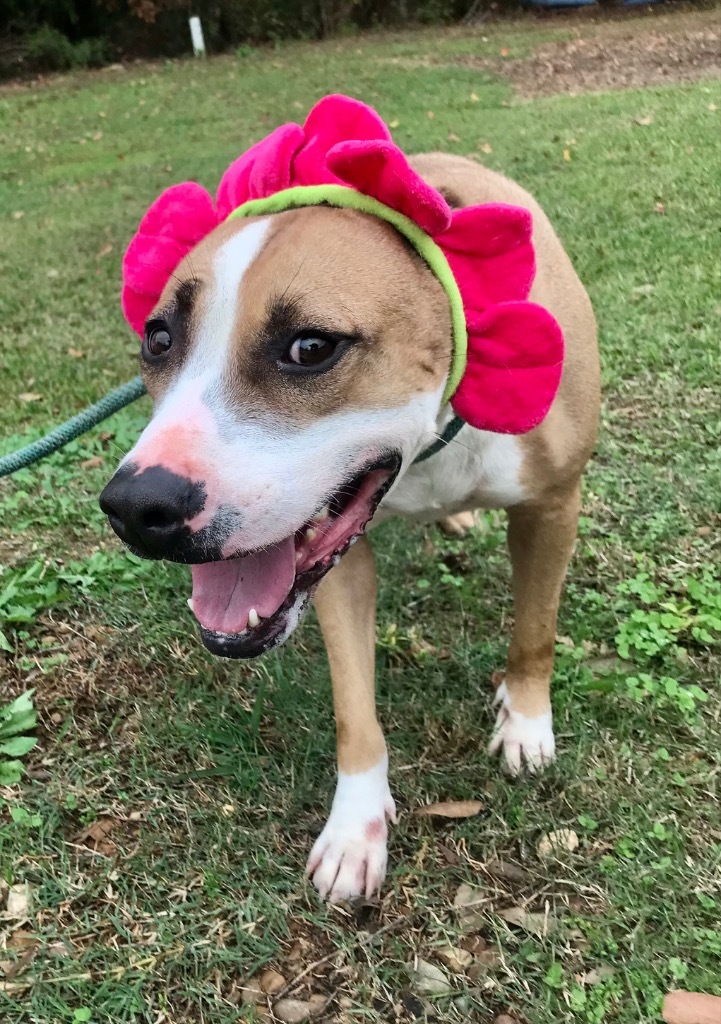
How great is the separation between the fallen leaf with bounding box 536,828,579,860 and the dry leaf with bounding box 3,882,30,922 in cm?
125

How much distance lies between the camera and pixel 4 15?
20.6 m

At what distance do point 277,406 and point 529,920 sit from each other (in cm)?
131

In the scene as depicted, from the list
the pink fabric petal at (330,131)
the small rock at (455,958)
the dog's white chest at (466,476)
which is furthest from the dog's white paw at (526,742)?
the pink fabric petal at (330,131)

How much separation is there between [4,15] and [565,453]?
2344 centimetres

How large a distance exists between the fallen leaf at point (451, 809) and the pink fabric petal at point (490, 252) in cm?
128

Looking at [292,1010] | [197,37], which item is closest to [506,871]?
[292,1010]

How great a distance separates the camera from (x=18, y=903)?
214cm

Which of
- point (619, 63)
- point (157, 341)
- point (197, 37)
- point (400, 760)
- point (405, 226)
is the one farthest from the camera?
point (197, 37)

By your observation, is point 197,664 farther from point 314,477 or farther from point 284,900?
point 314,477

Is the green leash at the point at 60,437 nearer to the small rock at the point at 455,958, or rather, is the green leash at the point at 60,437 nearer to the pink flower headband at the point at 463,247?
the pink flower headband at the point at 463,247

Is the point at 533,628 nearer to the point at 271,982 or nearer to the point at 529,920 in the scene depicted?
the point at 529,920

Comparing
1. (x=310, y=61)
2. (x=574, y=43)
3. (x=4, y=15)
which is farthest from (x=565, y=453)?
(x=4, y=15)

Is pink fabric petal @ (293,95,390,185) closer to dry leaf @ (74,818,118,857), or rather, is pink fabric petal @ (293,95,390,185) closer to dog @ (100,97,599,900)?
dog @ (100,97,599,900)

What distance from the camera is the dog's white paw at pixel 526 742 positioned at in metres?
2.35
